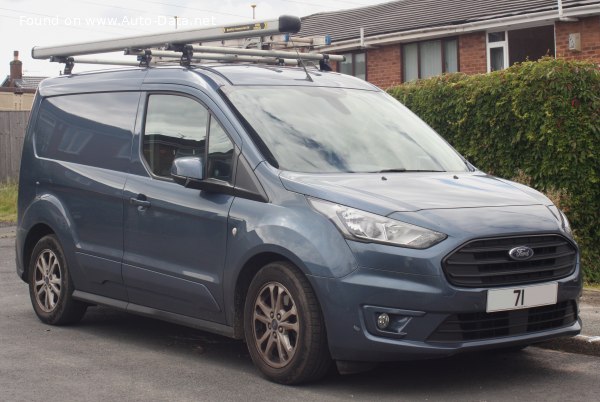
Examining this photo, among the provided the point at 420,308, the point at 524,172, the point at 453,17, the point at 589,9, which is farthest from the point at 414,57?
the point at 420,308

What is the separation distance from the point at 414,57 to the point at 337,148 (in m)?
20.3

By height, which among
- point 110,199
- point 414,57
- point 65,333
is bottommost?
point 65,333

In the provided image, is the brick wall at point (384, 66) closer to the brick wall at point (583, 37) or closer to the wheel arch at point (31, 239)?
the brick wall at point (583, 37)

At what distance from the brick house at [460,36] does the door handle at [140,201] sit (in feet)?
53.8

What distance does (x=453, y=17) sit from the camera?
2578cm

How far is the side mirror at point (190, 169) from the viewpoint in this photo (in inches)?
280

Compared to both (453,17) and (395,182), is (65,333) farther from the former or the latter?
(453,17)

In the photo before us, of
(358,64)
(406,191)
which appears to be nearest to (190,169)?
(406,191)

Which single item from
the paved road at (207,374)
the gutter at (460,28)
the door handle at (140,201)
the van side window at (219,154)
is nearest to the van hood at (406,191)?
the van side window at (219,154)

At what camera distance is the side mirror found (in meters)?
7.11

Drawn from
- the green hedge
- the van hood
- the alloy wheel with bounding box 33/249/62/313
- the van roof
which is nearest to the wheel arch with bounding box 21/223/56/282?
the alloy wheel with bounding box 33/249/62/313

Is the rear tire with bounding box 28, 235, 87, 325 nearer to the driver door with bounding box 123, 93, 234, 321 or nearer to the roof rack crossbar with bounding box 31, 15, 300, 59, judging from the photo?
the driver door with bounding box 123, 93, 234, 321

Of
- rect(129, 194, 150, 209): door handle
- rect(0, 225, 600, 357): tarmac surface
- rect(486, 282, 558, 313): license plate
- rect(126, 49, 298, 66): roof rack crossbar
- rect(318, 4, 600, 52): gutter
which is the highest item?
rect(318, 4, 600, 52): gutter

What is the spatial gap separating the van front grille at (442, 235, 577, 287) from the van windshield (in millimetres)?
1156
